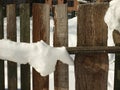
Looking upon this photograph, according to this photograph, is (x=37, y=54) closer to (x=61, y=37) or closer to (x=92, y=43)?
(x=61, y=37)

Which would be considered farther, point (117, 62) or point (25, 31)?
point (25, 31)

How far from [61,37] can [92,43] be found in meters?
0.28

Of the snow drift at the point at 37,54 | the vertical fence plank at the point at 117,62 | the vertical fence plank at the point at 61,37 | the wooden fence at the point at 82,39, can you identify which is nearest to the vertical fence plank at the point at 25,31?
the wooden fence at the point at 82,39

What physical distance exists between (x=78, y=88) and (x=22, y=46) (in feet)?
2.14

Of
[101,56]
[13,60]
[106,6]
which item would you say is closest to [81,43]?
[101,56]

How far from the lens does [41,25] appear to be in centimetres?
270

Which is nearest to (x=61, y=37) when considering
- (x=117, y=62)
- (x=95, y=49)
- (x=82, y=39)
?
(x=82, y=39)

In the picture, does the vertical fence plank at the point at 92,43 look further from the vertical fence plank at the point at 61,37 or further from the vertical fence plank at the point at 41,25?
the vertical fence plank at the point at 41,25

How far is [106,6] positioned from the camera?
2555 mm

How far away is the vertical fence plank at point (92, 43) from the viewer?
2.60m

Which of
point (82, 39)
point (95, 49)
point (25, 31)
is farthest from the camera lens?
point (25, 31)

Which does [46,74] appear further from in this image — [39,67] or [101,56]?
[101,56]

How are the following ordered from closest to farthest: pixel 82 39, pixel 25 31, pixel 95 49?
pixel 95 49, pixel 82 39, pixel 25 31

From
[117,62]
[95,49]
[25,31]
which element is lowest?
[117,62]
